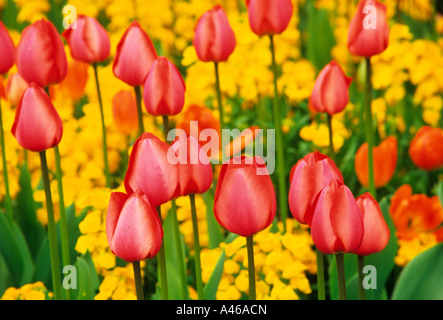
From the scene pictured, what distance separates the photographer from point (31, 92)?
102cm

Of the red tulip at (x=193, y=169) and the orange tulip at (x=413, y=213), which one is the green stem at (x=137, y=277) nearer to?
the red tulip at (x=193, y=169)

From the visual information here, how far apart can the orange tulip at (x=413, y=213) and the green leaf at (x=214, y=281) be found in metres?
0.49

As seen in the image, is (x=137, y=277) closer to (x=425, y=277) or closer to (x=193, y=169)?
(x=193, y=169)

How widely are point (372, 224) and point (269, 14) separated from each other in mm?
575

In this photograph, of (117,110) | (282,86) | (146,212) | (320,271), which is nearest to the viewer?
(146,212)

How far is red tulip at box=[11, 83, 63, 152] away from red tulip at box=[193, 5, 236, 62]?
1.35 feet

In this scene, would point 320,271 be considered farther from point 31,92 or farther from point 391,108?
point 391,108

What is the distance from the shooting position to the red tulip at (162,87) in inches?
45.6

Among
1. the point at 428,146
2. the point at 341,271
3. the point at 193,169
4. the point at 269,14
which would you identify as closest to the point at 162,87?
the point at 193,169

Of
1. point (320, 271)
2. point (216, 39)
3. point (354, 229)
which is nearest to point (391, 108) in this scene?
point (216, 39)

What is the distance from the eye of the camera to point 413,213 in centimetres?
163

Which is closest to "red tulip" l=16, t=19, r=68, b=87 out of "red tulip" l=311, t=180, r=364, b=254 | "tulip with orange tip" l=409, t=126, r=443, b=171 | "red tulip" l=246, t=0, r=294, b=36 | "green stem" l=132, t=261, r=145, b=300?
"red tulip" l=246, t=0, r=294, b=36

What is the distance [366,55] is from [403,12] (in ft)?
6.58

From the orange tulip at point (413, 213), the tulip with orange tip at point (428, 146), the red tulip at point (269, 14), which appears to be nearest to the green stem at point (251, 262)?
the red tulip at point (269, 14)
